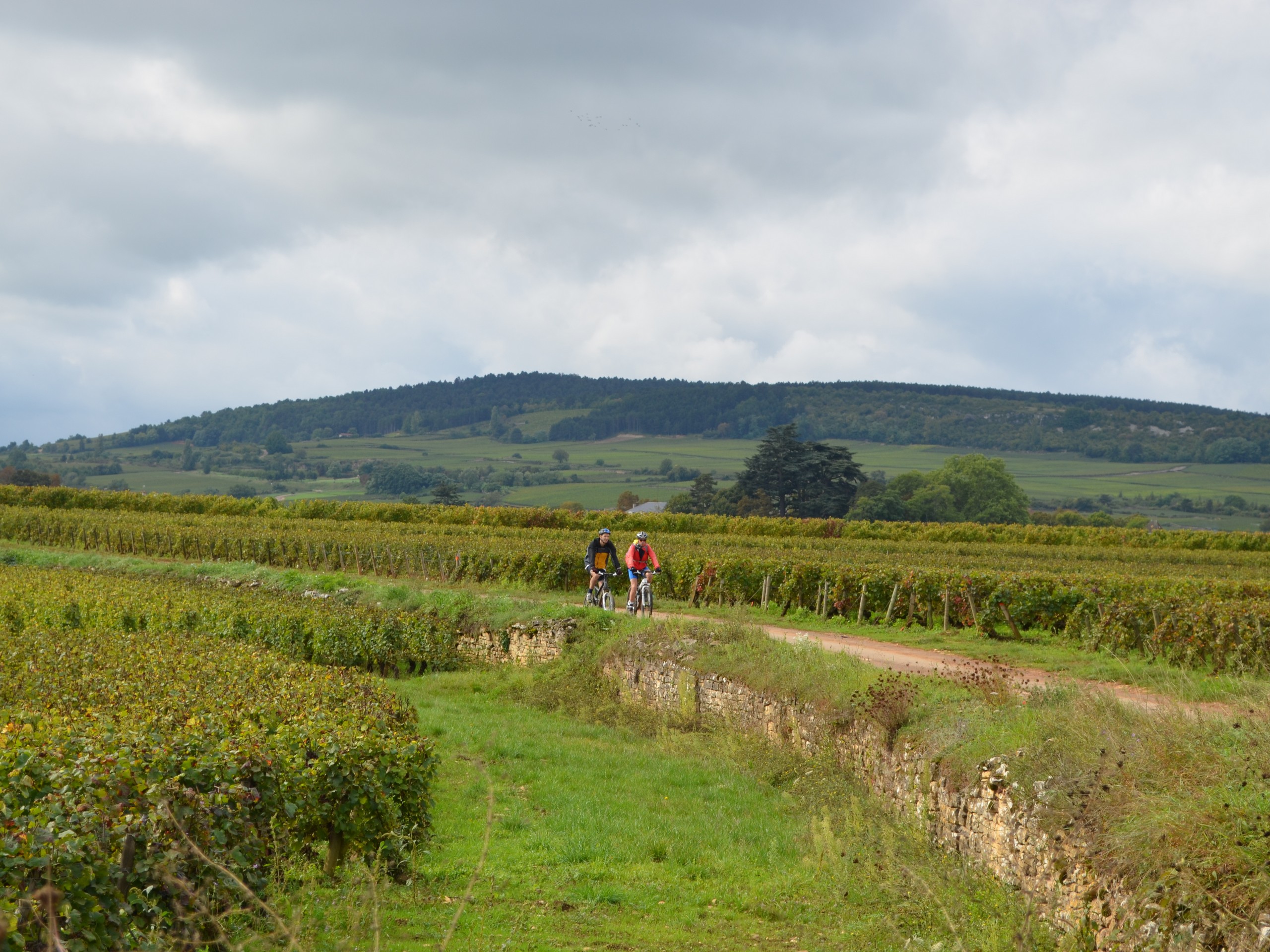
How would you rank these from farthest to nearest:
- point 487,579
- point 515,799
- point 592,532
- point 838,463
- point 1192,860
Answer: point 838,463
point 592,532
point 487,579
point 515,799
point 1192,860

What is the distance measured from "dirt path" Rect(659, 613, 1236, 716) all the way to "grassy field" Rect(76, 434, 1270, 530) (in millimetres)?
83030

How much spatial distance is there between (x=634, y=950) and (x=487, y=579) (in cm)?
2319

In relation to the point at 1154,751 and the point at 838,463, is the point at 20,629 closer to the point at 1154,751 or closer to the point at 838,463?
the point at 1154,751

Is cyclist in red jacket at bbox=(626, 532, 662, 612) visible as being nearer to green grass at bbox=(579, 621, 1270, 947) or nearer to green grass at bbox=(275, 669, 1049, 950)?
green grass at bbox=(275, 669, 1049, 950)

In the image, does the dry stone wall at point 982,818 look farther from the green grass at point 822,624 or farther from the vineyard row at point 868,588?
the vineyard row at point 868,588

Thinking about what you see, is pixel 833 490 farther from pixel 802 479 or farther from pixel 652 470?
pixel 652 470

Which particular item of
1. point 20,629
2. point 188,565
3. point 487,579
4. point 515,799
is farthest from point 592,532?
point 515,799

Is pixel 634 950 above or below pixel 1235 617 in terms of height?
below

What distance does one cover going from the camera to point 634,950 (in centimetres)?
698

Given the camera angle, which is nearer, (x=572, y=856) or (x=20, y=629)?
(x=572, y=856)

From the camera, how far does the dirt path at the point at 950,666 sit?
965 centimetres

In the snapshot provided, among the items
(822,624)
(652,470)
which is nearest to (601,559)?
(822,624)

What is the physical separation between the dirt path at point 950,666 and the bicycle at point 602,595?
1.39m

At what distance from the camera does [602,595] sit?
21297mm
